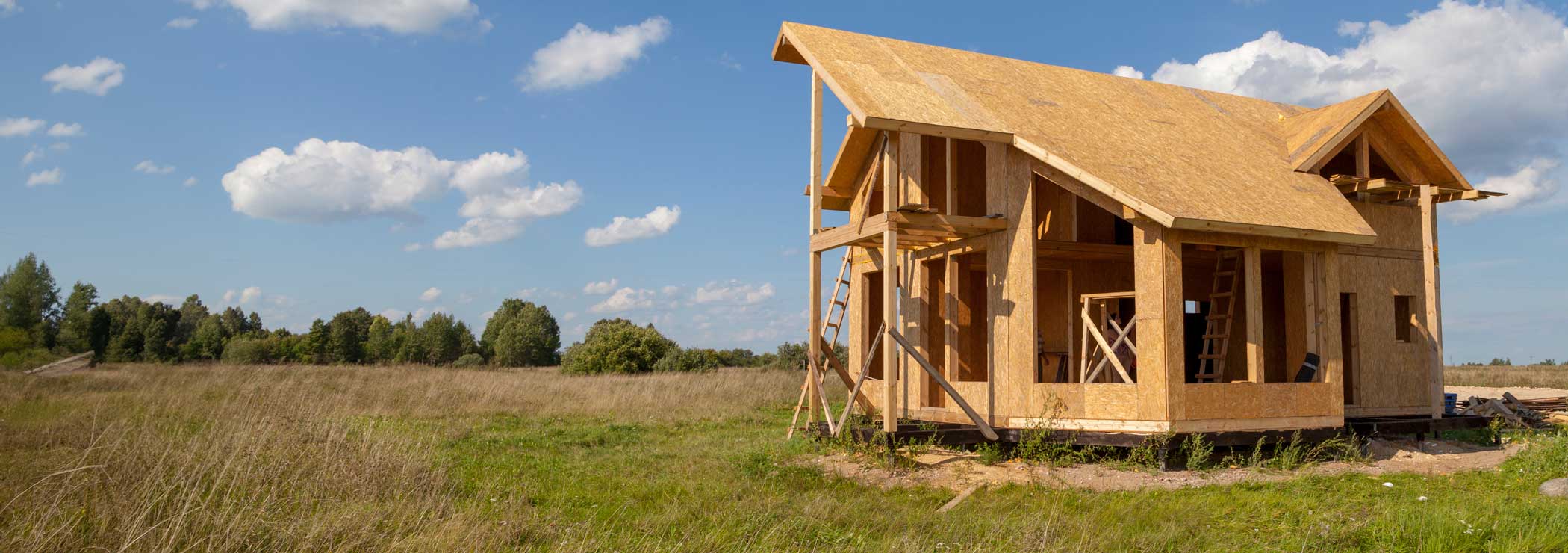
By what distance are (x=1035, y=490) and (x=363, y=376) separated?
20.7 m

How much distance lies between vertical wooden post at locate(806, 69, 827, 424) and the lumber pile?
432 inches

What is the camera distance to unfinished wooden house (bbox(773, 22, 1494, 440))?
12.1m

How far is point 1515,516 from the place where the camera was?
28.1 ft

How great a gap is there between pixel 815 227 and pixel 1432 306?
954 cm

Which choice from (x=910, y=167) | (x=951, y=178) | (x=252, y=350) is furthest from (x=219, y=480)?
(x=252, y=350)

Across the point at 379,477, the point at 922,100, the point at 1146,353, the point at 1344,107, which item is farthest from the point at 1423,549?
the point at 1344,107

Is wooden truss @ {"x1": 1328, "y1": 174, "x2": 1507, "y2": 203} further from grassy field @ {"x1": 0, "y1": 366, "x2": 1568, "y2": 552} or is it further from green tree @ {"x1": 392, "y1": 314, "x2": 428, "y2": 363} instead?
green tree @ {"x1": 392, "y1": 314, "x2": 428, "y2": 363}

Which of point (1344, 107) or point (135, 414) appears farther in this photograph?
point (1344, 107)

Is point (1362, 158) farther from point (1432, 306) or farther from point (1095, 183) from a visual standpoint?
point (1095, 183)

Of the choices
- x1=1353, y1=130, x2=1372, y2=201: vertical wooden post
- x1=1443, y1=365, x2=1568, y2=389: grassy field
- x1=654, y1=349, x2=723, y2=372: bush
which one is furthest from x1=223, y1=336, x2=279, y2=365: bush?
x1=1443, y1=365, x2=1568, y2=389: grassy field

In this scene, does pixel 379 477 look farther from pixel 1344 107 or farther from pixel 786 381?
pixel 786 381

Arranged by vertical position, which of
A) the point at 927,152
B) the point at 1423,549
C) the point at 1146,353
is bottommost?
the point at 1423,549

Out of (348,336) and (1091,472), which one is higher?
(348,336)

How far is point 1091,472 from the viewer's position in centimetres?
1156
